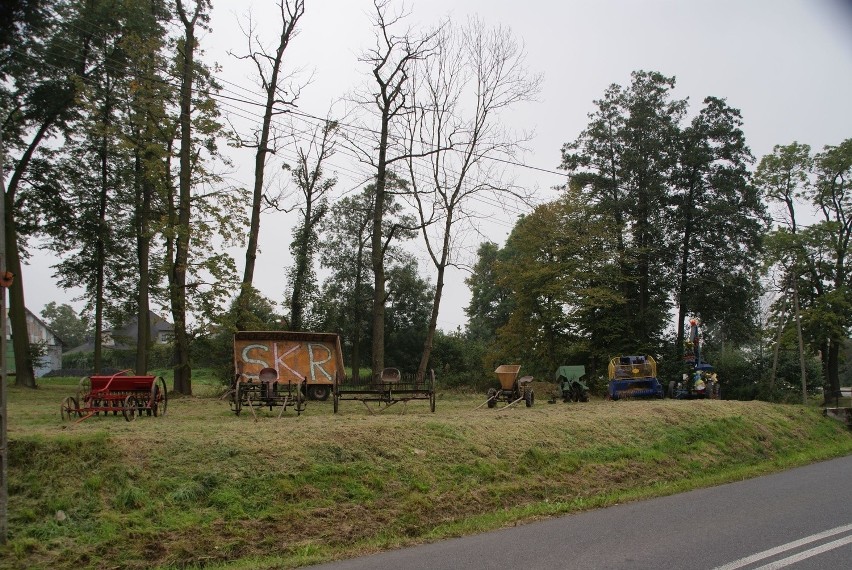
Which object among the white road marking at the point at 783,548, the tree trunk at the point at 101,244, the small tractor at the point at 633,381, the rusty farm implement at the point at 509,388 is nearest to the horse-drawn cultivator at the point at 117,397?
the rusty farm implement at the point at 509,388

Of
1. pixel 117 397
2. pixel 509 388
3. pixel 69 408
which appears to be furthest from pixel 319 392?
pixel 69 408

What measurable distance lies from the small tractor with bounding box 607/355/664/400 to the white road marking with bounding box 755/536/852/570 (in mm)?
16563

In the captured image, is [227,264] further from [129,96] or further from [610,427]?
[610,427]

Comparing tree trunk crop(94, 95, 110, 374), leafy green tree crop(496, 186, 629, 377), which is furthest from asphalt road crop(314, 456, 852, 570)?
tree trunk crop(94, 95, 110, 374)

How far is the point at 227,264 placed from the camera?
22.4m

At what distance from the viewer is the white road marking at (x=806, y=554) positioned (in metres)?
6.29

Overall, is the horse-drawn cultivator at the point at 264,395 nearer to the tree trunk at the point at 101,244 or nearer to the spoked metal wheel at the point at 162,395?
the spoked metal wheel at the point at 162,395

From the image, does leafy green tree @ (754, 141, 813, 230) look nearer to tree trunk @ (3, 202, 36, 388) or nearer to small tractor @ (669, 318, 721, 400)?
small tractor @ (669, 318, 721, 400)

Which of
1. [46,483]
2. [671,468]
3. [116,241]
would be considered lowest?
[671,468]

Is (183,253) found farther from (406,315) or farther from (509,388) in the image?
(406,315)

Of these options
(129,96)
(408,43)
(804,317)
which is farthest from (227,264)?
(804,317)

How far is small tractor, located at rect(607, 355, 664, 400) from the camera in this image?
2369 centimetres

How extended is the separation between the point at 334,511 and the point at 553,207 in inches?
1164

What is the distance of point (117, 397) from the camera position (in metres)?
12.3
